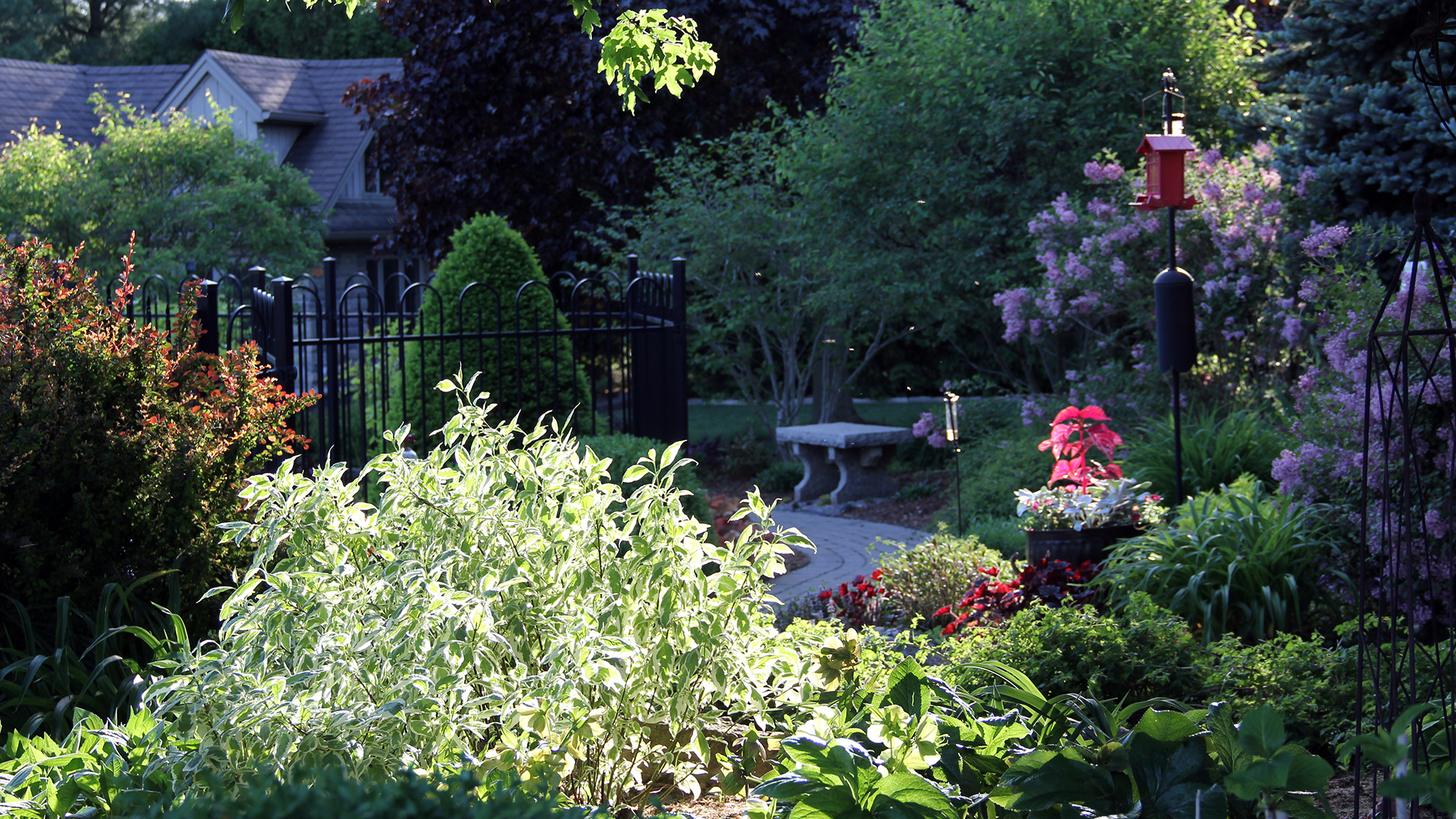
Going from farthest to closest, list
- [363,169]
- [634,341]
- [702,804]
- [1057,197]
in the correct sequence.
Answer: [363,169]
[1057,197]
[634,341]
[702,804]

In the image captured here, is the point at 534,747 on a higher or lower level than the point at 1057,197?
lower

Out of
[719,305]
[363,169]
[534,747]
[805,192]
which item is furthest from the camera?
[363,169]

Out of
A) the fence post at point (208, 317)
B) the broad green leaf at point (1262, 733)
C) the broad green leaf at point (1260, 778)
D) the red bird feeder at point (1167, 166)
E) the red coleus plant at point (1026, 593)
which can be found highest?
the red bird feeder at point (1167, 166)

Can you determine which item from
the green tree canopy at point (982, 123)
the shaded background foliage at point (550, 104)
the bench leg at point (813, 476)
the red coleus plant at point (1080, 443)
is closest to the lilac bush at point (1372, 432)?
the red coleus plant at point (1080, 443)

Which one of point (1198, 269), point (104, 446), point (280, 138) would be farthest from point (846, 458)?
point (280, 138)

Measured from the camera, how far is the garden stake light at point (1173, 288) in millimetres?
5691

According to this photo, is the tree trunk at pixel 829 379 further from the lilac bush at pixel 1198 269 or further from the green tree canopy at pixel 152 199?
the green tree canopy at pixel 152 199

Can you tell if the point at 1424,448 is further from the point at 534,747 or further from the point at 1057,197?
the point at 1057,197

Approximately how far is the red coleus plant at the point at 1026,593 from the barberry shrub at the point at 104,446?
2.90m

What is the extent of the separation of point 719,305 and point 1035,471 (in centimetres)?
521

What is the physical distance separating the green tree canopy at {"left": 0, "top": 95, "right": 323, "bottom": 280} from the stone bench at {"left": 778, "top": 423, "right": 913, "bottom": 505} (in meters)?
8.63

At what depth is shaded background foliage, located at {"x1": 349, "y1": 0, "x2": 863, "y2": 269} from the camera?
545 inches

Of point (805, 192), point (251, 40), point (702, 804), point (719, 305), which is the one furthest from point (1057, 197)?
point (251, 40)

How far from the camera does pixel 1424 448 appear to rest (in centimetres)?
446
